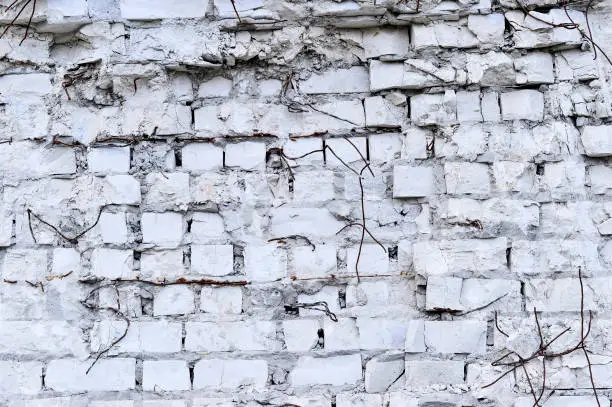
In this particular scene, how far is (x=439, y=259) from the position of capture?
2.38 m

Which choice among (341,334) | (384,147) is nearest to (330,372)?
(341,334)

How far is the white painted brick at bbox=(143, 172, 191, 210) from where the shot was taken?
7.93ft

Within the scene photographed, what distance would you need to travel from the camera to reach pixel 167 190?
7.94ft

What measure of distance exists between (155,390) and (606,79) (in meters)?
1.79

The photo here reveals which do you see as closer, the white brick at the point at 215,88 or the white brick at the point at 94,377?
the white brick at the point at 94,377

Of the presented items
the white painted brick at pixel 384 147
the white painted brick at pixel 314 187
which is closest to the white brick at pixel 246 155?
the white painted brick at pixel 314 187

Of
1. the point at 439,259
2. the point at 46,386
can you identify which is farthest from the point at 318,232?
the point at 46,386

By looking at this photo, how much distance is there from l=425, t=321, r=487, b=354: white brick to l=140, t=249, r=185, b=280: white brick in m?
0.83

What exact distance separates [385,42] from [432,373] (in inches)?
43.1

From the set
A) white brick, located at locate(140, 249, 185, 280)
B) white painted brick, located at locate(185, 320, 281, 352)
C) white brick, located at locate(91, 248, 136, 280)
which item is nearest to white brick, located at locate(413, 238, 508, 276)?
white painted brick, located at locate(185, 320, 281, 352)

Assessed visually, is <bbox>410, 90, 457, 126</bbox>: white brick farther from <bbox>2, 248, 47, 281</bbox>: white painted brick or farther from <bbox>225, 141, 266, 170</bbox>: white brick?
<bbox>2, 248, 47, 281</bbox>: white painted brick

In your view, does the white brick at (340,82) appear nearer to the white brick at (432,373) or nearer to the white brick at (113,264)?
the white brick at (113,264)

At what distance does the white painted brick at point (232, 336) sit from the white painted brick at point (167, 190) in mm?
398

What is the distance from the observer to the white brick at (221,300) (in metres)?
2.40
